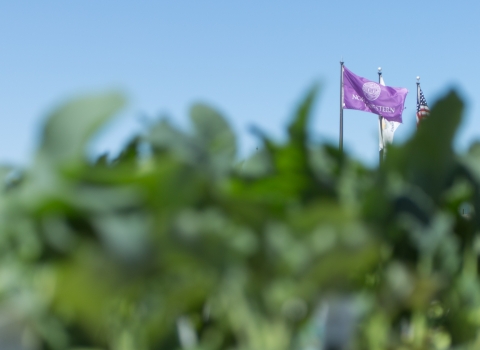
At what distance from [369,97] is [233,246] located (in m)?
18.6

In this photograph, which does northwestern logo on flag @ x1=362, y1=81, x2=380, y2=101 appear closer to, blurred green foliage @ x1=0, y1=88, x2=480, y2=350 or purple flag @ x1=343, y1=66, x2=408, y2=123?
purple flag @ x1=343, y1=66, x2=408, y2=123

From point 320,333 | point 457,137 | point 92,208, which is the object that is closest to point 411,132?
point 457,137

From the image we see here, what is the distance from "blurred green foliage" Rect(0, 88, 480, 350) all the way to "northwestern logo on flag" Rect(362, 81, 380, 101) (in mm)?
18418

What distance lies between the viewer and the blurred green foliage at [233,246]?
0.47m

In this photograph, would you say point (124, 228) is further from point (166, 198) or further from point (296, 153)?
point (296, 153)

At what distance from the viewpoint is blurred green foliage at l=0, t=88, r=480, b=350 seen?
0.47 metres

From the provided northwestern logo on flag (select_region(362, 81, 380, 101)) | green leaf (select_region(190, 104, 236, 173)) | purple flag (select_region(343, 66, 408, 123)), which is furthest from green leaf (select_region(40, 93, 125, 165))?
northwestern logo on flag (select_region(362, 81, 380, 101))

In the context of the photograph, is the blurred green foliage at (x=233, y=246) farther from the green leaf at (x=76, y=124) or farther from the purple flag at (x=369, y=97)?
the purple flag at (x=369, y=97)

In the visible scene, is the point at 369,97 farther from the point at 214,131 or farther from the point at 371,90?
the point at 214,131

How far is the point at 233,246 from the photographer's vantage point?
50cm

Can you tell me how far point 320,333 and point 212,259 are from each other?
0.41 feet

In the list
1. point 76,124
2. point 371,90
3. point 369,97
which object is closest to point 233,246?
point 76,124

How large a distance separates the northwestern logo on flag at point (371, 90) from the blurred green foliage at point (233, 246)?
1842 centimetres

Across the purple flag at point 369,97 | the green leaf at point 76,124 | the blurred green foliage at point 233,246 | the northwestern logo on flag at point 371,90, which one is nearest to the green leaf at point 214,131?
the blurred green foliage at point 233,246
